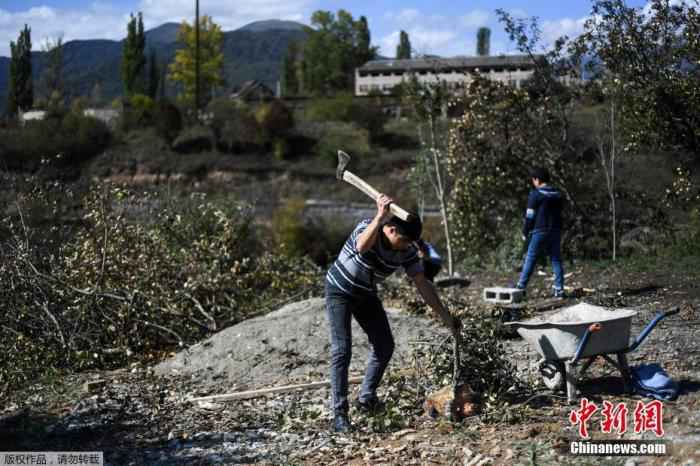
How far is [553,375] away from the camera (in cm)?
545

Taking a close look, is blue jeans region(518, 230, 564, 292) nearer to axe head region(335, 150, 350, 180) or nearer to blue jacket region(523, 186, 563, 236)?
blue jacket region(523, 186, 563, 236)

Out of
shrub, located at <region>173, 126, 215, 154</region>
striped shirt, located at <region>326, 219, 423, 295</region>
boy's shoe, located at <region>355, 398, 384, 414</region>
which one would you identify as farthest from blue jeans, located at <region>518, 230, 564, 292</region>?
shrub, located at <region>173, 126, 215, 154</region>

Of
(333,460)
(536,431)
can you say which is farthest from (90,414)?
(536,431)

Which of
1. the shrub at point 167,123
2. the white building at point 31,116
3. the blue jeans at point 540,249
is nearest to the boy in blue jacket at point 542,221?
the blue jeans at point 540,249

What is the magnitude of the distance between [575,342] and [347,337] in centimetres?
147

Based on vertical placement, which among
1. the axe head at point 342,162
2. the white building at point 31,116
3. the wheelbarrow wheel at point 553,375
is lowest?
the wheelbarrow wheel at point 553,375

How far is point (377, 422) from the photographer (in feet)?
17.7

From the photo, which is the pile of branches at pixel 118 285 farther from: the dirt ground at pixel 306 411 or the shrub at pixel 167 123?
the shrub at pixel 167 123

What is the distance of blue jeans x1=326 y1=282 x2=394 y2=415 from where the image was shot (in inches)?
209

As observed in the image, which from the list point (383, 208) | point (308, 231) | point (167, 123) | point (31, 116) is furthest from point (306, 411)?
point (167, 123)

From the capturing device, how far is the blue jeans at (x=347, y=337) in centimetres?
531

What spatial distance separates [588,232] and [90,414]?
9036mm

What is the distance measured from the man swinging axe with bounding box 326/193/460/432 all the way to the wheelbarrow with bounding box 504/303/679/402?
1.90ft

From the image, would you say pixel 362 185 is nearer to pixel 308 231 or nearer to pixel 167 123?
pixel 308 231
